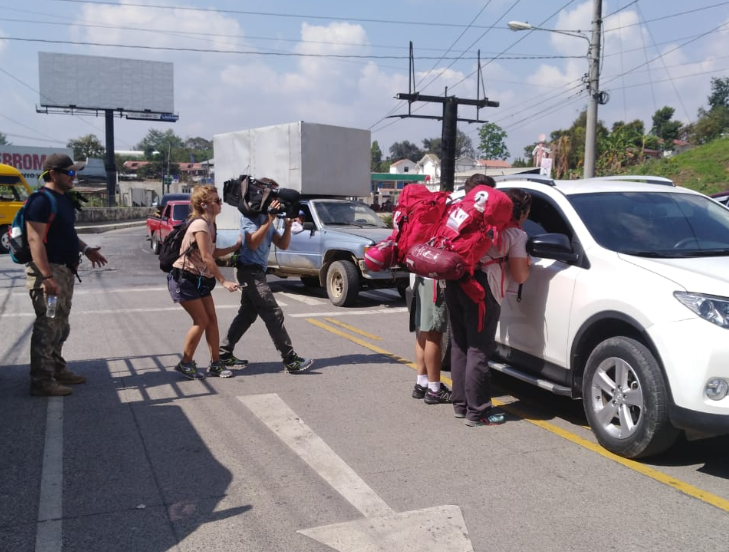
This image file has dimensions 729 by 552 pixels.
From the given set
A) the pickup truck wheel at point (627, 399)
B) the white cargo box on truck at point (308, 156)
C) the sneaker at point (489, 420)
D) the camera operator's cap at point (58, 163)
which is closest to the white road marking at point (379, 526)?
the sneaker at point (489, 420)

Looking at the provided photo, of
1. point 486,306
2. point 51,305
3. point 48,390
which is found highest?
point 486,306

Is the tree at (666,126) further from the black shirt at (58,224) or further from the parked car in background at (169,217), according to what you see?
the black shirt at (58,224)

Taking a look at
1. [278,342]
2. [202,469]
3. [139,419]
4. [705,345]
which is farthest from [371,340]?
[705,345]

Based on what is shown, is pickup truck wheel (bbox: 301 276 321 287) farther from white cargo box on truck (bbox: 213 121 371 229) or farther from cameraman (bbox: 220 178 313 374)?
cameraman (bbox: 220 178 313 374)

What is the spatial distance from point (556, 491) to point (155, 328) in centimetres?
655

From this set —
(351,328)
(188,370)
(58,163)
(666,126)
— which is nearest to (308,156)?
(351,328)

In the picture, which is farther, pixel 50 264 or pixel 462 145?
pixel 462 145

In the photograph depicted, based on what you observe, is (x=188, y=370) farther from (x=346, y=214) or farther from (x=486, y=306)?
(x=346, y=214)

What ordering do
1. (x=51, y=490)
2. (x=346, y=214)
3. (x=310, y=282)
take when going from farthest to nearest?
(x=310, y=282) < (x=346, y=214) < (x=51, y=490)

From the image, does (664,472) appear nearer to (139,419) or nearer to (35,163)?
(139,419)

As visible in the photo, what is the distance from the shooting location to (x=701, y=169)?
104 ft

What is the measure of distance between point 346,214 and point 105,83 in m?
60.8

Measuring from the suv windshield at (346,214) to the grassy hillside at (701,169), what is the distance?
2056 centimetres

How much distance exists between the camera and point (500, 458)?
4.64m
